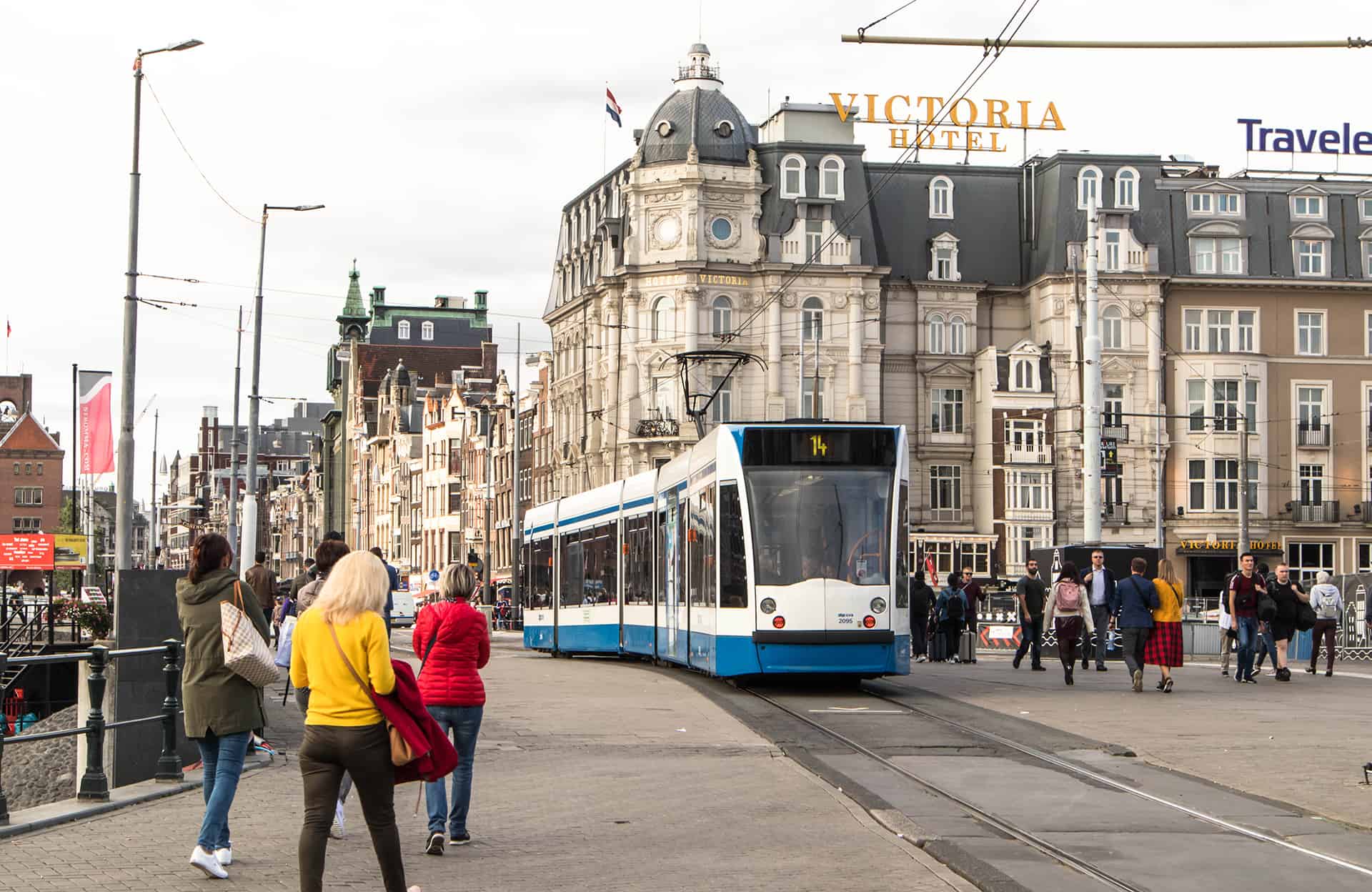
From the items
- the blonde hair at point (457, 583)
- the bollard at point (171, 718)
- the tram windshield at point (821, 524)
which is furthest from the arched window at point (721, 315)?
the blonde hair at point (457, 583)

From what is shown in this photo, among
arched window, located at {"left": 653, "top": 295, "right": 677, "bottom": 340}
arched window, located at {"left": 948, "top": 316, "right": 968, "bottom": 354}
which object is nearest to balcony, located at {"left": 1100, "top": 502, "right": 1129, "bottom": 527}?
arched window, located at {"left": 948, "top": 316, "right": 968, "bottom": 354}

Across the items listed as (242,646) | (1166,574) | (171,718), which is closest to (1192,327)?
(1166,574)

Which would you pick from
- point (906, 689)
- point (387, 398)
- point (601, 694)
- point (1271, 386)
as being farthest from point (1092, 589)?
point (387, 398)

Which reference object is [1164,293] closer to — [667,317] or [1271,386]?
[1271,386]

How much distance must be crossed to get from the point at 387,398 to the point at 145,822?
4726 inches

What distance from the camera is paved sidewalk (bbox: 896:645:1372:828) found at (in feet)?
45.6

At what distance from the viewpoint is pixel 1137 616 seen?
2341 centimetres

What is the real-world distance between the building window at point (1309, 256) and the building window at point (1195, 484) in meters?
8.88

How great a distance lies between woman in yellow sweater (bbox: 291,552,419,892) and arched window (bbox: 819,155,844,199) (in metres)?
68.8

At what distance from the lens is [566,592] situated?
34.9m

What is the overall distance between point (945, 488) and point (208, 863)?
69449 millimetres

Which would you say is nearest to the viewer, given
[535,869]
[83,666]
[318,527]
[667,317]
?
[535,869]

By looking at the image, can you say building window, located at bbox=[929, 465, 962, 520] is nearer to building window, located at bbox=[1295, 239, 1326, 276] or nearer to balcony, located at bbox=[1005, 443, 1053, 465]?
balcony, located at bbox=[1005, 443, 1053, 465]

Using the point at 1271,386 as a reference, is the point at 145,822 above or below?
below
